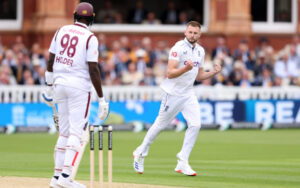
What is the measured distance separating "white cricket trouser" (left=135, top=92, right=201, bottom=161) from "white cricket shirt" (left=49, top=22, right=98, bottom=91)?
2468 millimetres

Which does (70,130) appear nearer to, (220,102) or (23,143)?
(23,143)

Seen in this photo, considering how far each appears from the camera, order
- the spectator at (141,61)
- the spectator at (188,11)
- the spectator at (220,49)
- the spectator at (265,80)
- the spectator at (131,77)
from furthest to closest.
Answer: the spectator at (188,11) → the spectator at (220,49) → the spectator at (265,80) → the spectator at (141,61) → the spectator at (131,77)

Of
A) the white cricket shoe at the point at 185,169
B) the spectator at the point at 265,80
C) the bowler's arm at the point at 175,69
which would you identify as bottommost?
the white cricket shoe at the point at 185,169

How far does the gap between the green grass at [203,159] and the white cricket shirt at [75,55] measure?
77.6 inches

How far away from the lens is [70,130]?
10523mm

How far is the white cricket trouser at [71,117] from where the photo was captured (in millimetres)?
10461

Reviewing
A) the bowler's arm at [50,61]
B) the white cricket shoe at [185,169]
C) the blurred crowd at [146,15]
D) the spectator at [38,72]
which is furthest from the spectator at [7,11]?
the bowler's arm at [50,61]

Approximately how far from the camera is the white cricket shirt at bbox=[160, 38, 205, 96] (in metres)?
12.8

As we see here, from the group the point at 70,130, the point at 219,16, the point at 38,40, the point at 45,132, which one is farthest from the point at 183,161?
the point at 219,16

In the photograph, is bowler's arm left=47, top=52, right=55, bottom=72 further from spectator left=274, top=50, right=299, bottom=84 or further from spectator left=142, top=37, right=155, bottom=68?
spectator left=274, top=50, right=299, bottom=84

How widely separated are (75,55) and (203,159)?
215 inches

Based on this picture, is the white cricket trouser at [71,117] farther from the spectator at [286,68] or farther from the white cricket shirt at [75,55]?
the spectator at [286,68]

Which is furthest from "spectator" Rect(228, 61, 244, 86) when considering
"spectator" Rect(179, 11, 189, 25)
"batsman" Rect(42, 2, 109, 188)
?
"batsman" Rect(42, 2, 109, 188)

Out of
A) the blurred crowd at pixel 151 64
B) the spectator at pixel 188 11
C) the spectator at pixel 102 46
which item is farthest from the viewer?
the spectator at pixel 188 11
